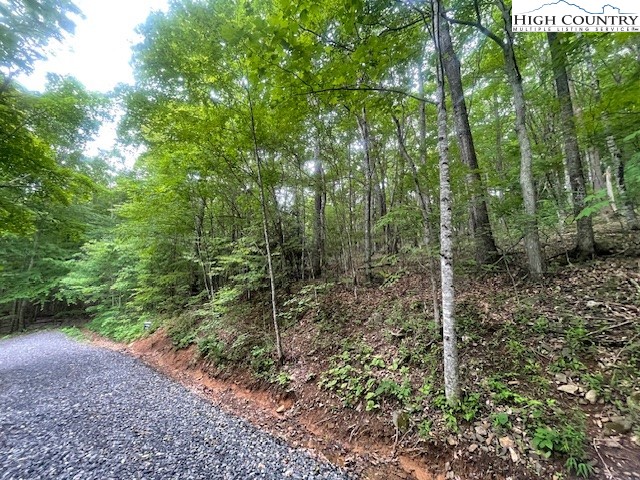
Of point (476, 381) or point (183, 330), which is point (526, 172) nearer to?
point (476, 381)

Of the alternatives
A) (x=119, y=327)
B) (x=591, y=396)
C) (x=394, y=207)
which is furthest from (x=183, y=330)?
(x=591, y=396)

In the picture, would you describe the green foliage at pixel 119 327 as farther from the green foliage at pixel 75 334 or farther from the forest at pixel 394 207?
the forest at pixel 394 207

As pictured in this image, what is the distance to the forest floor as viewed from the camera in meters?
2.49

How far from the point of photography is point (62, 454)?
3.04 meters

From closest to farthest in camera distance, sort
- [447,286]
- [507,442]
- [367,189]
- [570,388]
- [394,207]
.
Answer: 1. [507,442]
2. [570,388]
3. [447,286]
4. [394,207]
5. [367,189]

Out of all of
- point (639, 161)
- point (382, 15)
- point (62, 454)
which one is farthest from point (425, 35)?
point (62, 454)

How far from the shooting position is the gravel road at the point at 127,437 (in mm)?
2848

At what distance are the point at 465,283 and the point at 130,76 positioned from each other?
932cm

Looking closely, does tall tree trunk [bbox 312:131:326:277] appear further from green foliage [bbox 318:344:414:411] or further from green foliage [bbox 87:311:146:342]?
green foliage [bbox 87:311:146:342]

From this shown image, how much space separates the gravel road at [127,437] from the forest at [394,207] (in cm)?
105

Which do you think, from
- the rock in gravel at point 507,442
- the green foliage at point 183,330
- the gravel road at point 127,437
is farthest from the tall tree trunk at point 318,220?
the rock in gravel at point 507,442

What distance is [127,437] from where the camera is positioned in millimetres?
3449

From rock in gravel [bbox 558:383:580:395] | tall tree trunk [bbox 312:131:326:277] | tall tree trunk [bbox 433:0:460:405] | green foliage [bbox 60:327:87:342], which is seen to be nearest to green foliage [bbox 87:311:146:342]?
green foliage [bbox 60:327:87:342]

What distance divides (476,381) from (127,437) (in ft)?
15.1
